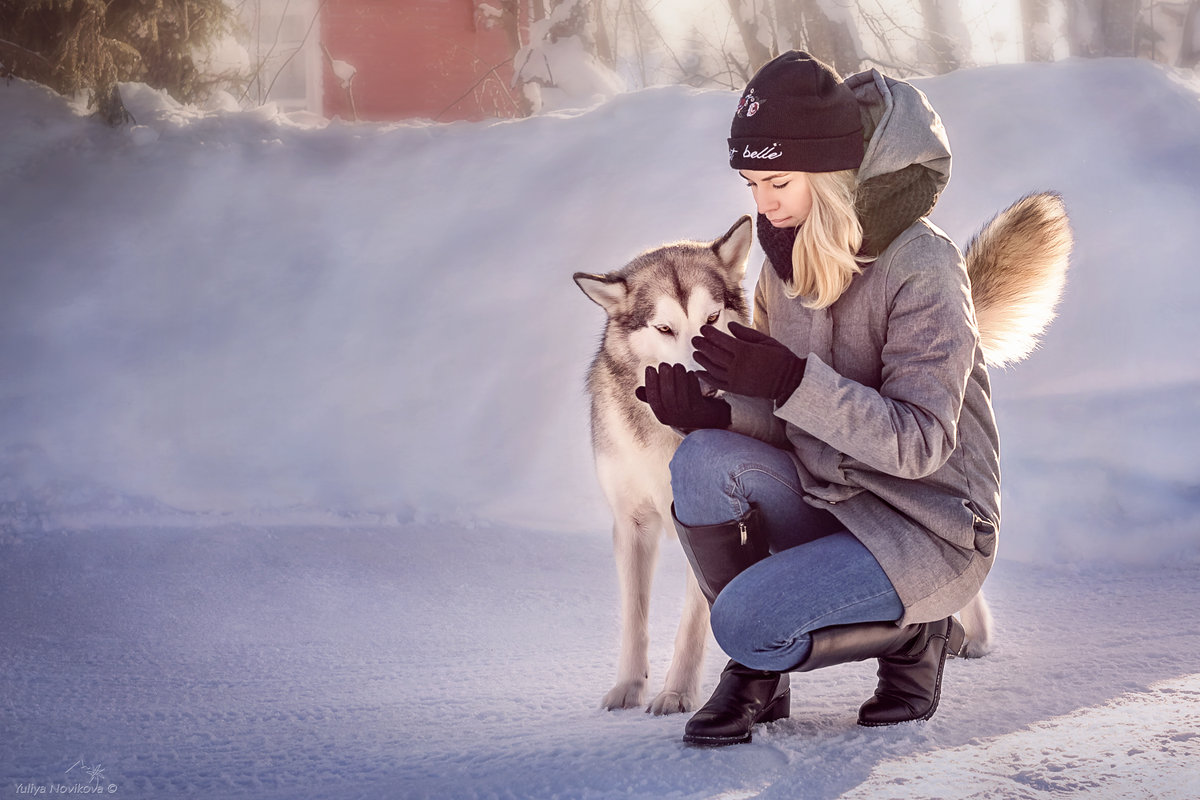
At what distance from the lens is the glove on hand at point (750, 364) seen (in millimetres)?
1559

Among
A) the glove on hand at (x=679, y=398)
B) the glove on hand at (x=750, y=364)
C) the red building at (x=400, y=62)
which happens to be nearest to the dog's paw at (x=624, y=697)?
the glove on hand at (x=679, y=398)

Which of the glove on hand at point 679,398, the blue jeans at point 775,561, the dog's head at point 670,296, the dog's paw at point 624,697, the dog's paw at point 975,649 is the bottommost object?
the dog's paw at point 624,697

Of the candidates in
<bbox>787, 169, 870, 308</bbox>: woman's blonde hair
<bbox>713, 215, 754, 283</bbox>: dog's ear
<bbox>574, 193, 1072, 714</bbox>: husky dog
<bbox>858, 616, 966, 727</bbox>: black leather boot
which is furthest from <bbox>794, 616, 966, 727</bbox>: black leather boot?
A: <bbox>713, 215, 754, 283</bbox>: dog's ear

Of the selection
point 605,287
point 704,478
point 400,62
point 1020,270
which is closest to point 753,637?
point 704,478

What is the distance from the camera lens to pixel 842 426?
1529 mm

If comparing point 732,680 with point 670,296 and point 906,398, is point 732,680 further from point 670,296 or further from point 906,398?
point 670,296

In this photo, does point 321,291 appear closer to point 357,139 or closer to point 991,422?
point 357,139

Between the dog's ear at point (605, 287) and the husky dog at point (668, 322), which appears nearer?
the husky dog at point (668, 322)

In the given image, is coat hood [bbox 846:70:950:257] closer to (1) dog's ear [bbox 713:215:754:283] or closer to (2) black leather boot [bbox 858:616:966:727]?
(1) dog's ear [bbox 713:215:754:283]

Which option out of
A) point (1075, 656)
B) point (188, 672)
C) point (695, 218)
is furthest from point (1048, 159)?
point (188, 672)

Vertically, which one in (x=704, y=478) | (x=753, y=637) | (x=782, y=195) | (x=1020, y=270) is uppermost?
(x=782, y=195)

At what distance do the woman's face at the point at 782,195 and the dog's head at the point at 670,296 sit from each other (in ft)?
1.11

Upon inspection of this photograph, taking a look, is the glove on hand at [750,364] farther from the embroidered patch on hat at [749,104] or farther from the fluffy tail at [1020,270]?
the fluffy tail at [1020,270]

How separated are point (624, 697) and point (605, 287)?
0.92 metres
